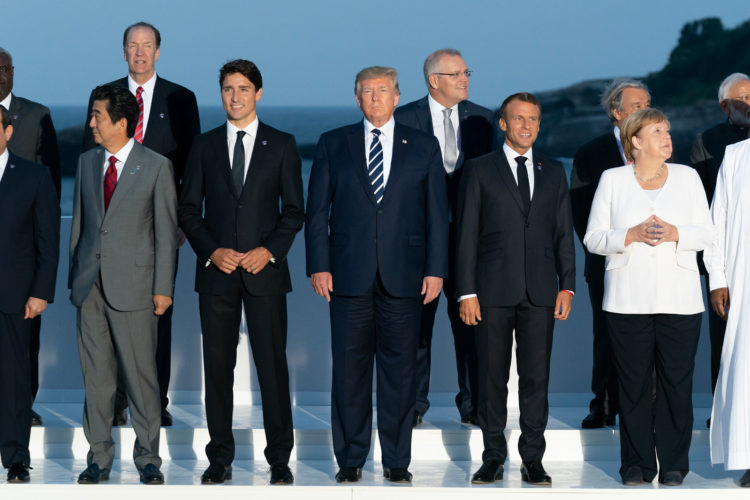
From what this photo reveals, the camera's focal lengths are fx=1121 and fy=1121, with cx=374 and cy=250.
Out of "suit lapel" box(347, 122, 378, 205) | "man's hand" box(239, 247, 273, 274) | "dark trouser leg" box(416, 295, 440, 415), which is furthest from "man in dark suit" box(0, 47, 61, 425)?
"dark trouser leg" box(416, 295, 440, 415)

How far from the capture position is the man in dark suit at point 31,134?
5172 mm

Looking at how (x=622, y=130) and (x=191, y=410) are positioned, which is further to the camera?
(x=191, y=410)

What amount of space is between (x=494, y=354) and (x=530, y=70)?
1230 centimetres

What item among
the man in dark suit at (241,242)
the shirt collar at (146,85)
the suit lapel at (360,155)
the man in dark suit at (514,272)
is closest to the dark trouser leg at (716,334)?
the man in dark suit at (514,272)

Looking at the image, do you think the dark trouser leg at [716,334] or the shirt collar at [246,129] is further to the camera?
the dark trouser leg at [716,334]

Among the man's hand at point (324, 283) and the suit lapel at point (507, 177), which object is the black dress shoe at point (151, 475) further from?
the suit lapel at point (507, 177)

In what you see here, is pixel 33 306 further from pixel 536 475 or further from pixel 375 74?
pixel 536 475

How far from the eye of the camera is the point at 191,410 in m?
5.86

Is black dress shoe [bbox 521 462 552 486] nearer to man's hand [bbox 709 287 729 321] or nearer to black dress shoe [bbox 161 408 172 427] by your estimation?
man's hand [bbox 709 287 729 321]

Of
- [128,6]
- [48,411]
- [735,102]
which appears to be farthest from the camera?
[128,6]

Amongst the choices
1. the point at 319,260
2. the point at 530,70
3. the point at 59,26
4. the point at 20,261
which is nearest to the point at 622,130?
the point at 319,260

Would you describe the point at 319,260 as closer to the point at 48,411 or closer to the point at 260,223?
the point at 260,223

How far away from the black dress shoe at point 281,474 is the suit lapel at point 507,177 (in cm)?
144

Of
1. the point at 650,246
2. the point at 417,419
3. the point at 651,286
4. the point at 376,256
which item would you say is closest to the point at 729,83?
the point at 650,246
